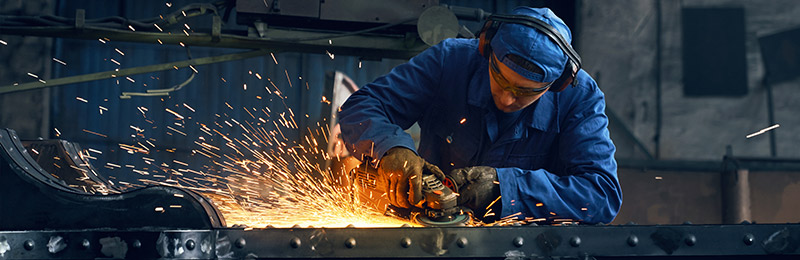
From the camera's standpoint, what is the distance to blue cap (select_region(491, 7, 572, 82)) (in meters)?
1.91

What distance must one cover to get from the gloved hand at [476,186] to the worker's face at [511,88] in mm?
272

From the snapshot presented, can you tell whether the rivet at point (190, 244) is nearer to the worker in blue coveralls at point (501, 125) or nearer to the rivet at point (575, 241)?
the worker in blue coveralls at point (501, 125)

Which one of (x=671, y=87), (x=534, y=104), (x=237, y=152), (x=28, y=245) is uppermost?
(x=671, y=87)

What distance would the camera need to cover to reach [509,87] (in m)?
2.05

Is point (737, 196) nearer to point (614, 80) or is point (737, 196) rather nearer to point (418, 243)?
point (614, 80)

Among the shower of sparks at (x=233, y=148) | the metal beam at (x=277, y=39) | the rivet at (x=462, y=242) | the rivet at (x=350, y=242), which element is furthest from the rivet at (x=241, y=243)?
the shower of sparks at (x=233, y=148)

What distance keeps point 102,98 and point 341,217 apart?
526 cm

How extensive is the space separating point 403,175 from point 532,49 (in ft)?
1.74

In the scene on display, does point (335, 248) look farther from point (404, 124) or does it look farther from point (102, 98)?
point (102, 98)

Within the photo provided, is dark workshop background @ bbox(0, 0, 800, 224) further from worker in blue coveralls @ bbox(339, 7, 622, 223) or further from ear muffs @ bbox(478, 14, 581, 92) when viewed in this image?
ear muffs @ bbox(478, 14, 581, 92)

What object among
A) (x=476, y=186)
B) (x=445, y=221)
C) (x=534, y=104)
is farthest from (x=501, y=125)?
(x=445, y=221)

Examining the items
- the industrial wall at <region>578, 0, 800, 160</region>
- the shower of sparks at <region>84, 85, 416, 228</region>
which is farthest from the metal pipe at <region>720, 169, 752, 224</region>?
the shower of sparks at <region>84, 85, 416, 228</region>

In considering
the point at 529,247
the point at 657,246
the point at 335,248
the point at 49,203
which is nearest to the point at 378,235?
the point at 335,248

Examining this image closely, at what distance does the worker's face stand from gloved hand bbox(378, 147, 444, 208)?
1.17 ft
